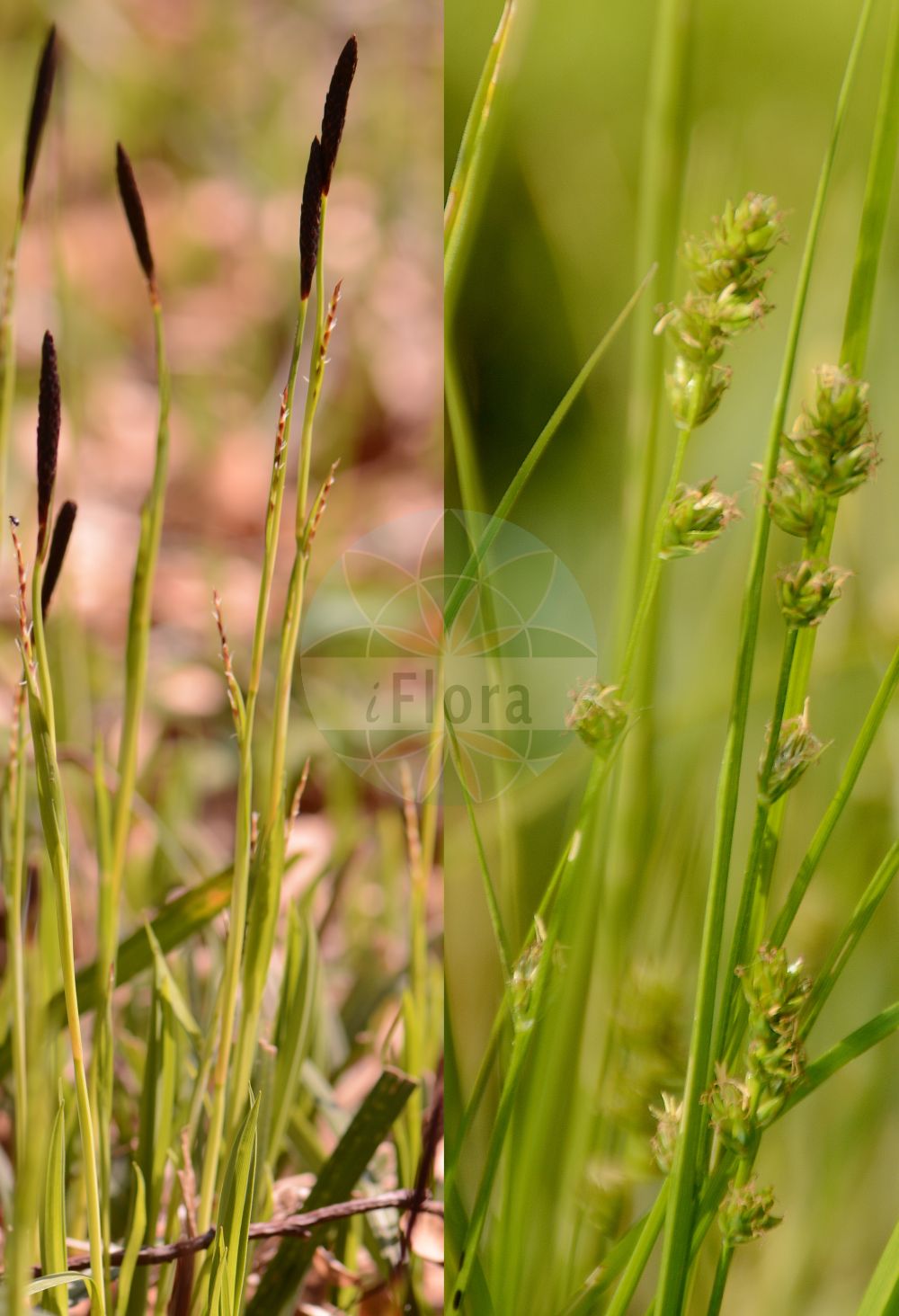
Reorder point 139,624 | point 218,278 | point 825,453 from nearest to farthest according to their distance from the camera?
point 825,453, point 139,624, point 218,278

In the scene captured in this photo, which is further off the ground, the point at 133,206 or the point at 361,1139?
the point at 133,206

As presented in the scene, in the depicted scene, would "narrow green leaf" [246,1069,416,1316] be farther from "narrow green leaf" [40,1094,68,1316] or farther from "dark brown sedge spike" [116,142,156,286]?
"dark brown sedge spike" [116,142,156,286]

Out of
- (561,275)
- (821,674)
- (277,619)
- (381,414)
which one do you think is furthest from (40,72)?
(381,414)

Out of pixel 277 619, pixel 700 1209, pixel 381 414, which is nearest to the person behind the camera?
pixel 700 1209

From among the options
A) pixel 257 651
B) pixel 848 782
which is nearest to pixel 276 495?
pixel 257 651

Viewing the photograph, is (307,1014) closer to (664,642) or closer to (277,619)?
(664,642)

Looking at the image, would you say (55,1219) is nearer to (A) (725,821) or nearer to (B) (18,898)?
(B) (18,898)
